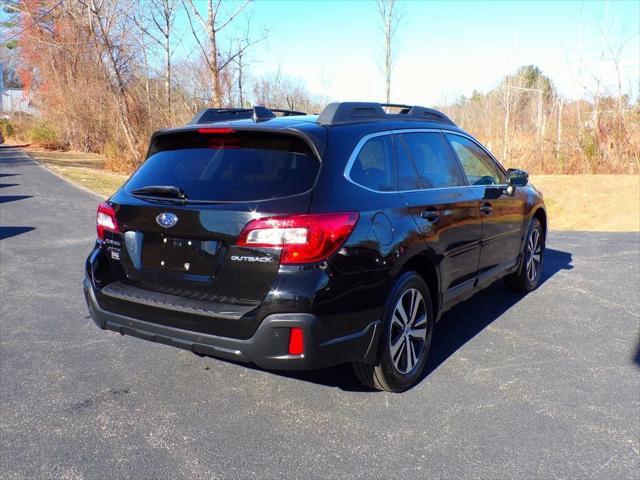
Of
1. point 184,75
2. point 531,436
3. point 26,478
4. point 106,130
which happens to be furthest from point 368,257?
A: point 106,130

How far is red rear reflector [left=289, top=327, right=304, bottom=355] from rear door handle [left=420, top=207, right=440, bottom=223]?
129 centimetres

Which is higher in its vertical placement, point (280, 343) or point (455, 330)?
point (280, 343)

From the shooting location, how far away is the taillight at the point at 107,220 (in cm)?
338

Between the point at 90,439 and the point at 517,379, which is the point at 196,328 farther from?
the point at 517,379

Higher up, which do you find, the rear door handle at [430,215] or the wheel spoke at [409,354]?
the rear door handle at [430,215]

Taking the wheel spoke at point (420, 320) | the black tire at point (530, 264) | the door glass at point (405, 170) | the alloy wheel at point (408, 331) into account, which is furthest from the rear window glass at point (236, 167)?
the black tire at point (530, 264)

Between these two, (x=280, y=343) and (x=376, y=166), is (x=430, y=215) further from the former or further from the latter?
(x=280, y=343)

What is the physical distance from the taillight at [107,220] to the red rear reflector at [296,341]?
1399mm

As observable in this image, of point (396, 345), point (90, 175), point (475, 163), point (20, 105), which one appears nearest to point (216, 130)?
point (396, 345)

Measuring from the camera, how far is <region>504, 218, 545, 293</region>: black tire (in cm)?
557

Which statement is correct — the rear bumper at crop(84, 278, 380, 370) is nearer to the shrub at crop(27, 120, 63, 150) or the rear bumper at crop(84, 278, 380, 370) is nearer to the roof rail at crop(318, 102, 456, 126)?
the roof rail at crop(318, 102, 456, 126)

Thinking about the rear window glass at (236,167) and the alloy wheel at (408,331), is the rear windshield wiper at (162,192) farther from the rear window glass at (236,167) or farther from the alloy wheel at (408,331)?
the alloy wheel at (408,331)

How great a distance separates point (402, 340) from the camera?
347cm

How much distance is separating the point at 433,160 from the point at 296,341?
2.03 metres
